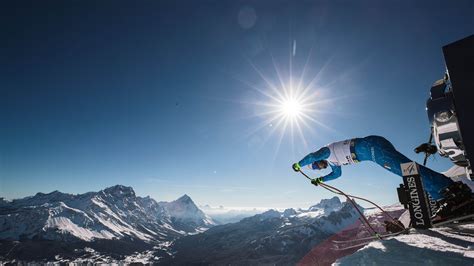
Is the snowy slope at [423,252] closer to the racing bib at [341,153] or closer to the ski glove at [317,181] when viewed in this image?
the racing bib at [341,153]

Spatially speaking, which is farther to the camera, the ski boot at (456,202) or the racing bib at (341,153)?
the racing bib at (341,153)

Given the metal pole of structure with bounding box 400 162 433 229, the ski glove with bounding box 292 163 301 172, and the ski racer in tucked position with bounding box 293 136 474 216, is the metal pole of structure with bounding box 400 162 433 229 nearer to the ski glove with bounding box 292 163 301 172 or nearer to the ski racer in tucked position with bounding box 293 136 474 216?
the ski racer in tucked position with bounding box 293 136 474 216

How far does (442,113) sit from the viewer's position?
19.0ft

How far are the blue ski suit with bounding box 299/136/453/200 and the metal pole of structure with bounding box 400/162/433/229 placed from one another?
188 centimetres

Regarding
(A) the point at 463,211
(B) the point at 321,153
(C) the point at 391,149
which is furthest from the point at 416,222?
(B) the point at 321,153

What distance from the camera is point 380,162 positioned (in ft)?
30.6

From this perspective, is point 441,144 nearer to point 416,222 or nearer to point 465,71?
point 416,222

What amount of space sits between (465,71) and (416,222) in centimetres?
378

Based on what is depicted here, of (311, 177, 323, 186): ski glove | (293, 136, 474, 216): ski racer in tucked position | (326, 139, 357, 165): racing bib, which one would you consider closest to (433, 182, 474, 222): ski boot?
(293, 136, 474, 216): ski racer in tucked position

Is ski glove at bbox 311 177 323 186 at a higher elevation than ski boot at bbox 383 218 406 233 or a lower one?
higher

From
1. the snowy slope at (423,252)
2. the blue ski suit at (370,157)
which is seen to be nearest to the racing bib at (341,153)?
the blue ski suit at (370,157)

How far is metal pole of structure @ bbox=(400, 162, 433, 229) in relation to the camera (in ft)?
20.5

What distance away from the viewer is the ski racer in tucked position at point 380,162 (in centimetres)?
745

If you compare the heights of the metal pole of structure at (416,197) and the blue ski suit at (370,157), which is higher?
the blue ski suit at (370,157)
